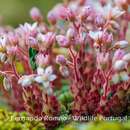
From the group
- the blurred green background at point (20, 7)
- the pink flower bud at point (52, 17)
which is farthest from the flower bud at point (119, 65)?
the blurred green background at point (20, 7)

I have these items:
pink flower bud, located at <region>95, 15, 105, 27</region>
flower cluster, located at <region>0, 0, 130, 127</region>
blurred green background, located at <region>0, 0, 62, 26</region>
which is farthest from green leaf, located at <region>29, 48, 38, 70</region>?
blurred green background, located at <region>0, 0, 62, 26</region>

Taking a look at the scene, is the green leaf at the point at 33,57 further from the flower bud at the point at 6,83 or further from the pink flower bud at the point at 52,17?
the pink flower bud at the point at 52,17

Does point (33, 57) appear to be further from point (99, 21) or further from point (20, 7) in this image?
point (20, 7)

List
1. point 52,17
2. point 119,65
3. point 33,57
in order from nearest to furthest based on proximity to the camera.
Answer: point 119,65
point 33,57
point 52,17

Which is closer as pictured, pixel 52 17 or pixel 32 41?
pixel 32 41

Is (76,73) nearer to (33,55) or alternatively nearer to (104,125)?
(33,55)

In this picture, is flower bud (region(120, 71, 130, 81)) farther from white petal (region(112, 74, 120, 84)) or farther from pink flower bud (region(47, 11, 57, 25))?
pink flower bud (region(47, 11, 57, 25))

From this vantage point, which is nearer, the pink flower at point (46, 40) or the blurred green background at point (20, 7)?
the pink flower at point (46, 40)

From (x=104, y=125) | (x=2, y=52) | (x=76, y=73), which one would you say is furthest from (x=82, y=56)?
(x=104, y=125)

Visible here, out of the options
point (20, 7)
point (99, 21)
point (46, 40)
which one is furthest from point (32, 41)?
point (20, 7)

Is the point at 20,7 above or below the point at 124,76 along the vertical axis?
above

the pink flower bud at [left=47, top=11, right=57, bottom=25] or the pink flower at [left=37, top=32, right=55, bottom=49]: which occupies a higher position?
the pink flower bud at [left=47, top=11, right=57, bottom=25]

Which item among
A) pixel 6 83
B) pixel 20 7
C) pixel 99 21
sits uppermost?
pixel 20 7
